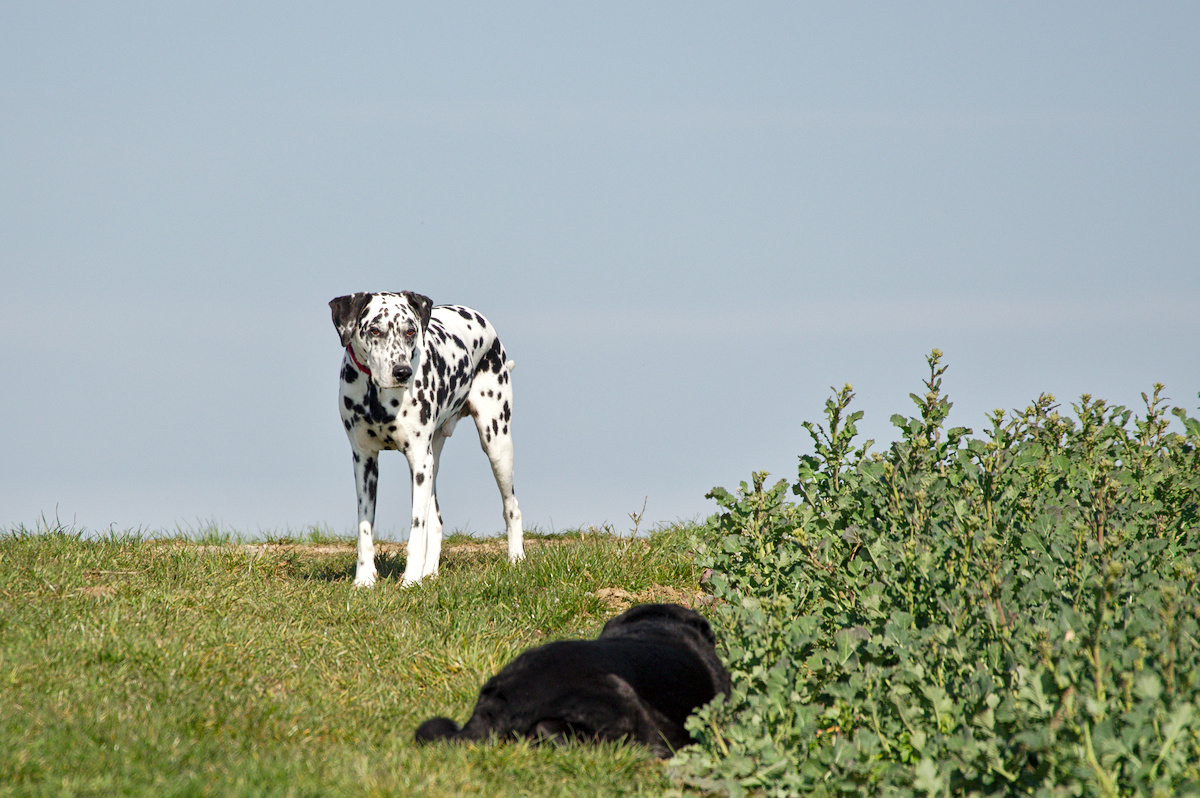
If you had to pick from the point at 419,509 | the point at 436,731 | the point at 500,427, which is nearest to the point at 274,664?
the point at 436,731

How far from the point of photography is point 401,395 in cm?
883

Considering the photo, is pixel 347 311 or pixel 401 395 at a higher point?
pixel 347 311

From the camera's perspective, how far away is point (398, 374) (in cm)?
852

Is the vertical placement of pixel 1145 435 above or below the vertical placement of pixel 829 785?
above

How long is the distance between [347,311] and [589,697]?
5.04 metres

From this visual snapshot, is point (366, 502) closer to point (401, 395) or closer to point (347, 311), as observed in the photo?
point (401, 395)

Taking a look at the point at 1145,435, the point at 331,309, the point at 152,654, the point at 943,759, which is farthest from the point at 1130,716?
the point at 331,309

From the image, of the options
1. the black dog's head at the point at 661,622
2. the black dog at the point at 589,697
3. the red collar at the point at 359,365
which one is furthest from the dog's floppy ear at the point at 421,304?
the black dog at the point at 589,697

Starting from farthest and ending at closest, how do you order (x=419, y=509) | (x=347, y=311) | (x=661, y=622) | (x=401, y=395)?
(x=419, y=509) → (x=401, y=395) → (x=347, y=311) → (x=661, y=622)

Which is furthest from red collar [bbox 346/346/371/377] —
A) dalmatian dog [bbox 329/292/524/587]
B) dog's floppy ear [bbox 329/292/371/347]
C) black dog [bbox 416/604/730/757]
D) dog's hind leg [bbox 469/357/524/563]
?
black dog [bbox 416/604/730/757]

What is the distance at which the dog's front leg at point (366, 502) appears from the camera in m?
8.82

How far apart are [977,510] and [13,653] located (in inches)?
214

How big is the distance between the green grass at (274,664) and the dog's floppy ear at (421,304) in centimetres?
221

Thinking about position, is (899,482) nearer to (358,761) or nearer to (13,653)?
(358,761)
